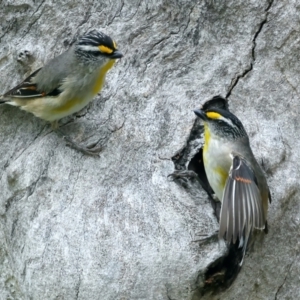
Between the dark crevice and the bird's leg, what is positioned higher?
the bird's leg

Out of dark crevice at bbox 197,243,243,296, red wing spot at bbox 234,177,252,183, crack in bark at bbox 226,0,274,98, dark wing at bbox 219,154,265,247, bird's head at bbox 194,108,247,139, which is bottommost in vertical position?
dark crevice at bbox 197,243,243,296

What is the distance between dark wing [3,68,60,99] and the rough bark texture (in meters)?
0.24

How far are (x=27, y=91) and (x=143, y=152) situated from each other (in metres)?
0.95

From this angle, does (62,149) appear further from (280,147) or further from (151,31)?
→ (280,147)

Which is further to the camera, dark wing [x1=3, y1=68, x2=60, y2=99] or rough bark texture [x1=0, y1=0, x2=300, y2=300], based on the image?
dark wing [x1=3, y1=68, x2=60, y2=99]

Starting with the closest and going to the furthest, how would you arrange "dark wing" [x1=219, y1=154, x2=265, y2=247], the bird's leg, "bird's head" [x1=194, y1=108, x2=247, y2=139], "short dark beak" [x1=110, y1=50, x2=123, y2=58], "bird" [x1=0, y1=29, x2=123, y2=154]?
"dark wing" [x1=219, y1=154, x2=265, y2=247] < "bird's head" [x1=194, y1=108, x2=247, y2=139] < the bird's leg < "short dark beak" [x1=110, y1=50, x2=123, y2=58] < "bird" [x1=0, y1=29, x2=123, y2=154]

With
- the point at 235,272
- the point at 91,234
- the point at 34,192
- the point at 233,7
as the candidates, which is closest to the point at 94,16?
the point at 233,7

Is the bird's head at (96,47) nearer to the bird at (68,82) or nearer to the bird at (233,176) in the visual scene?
the bird at (68,82)

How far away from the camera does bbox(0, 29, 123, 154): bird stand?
4.78 m

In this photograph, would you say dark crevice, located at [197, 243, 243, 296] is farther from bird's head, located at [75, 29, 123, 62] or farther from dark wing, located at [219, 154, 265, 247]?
bird's head, located at [75, 29, 123, 62]

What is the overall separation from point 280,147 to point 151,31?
129 centimetres

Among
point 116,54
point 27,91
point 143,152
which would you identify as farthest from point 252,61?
point 27,91

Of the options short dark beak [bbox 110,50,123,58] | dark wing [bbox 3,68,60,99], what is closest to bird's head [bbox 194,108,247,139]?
short dark beak [bbox 110,50,123,58]

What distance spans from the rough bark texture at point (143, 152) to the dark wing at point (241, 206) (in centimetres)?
19
